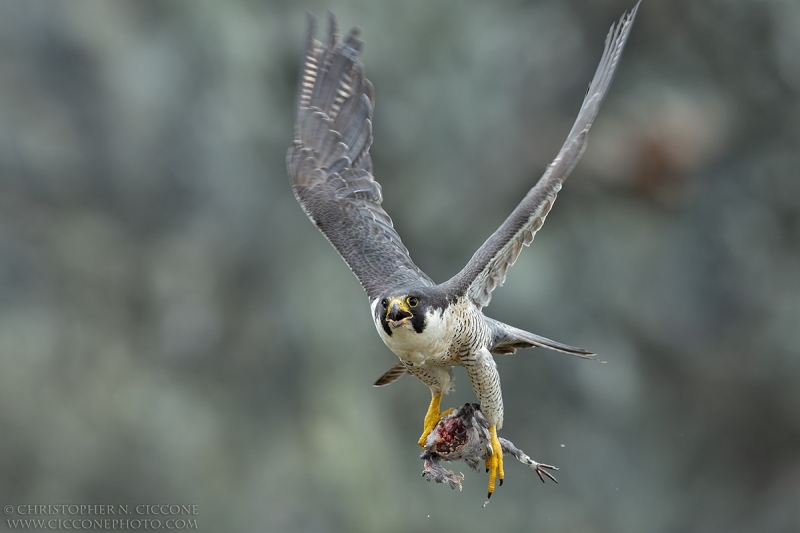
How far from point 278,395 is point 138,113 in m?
3.74

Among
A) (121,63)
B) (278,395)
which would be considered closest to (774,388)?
(278,395)

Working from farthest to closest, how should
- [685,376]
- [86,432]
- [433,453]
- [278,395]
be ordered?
[685,376], [278,395], [86,432], [433,453]

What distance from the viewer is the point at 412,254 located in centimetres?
1084

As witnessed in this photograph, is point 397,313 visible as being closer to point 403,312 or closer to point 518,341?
point 403,312

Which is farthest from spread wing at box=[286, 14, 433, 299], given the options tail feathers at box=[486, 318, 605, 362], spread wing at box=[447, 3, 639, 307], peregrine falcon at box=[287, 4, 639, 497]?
spread wing at box=[447, 3, 639, 307]

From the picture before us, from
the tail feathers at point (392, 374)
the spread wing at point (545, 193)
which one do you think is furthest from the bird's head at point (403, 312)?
the tail feathers at point (392, 374)

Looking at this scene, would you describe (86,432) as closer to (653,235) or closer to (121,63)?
(121,63)

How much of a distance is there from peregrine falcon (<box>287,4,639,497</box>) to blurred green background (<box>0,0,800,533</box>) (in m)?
4.76

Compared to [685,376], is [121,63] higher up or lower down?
higher up

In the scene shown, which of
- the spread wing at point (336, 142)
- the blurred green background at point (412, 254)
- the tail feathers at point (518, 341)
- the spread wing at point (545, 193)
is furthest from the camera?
the blurred green background at point (412, 254)

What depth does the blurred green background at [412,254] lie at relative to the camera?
9.66 metres

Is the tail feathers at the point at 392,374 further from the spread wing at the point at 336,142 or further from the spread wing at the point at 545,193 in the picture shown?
the spread wing at the point at 545,193

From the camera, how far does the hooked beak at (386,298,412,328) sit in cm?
414

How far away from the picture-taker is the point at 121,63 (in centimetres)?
1009
